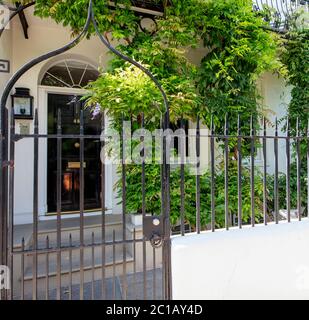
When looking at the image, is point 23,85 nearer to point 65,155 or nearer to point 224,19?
point 65,155

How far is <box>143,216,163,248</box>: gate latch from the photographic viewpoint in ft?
6.59

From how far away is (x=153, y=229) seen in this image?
2.02 m

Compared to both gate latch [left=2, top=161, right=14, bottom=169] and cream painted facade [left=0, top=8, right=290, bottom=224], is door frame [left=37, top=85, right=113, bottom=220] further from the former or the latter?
gate latch [left=2, top=161, right=14, bottom=169]

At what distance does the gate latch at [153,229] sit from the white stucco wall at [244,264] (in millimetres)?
166

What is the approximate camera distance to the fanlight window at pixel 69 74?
4.89m

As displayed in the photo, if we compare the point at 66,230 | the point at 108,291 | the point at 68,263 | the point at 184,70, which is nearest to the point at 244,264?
the point at 108,291

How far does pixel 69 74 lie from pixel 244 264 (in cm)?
440

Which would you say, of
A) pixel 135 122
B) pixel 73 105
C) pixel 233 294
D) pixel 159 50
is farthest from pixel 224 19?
pixel 233 294
